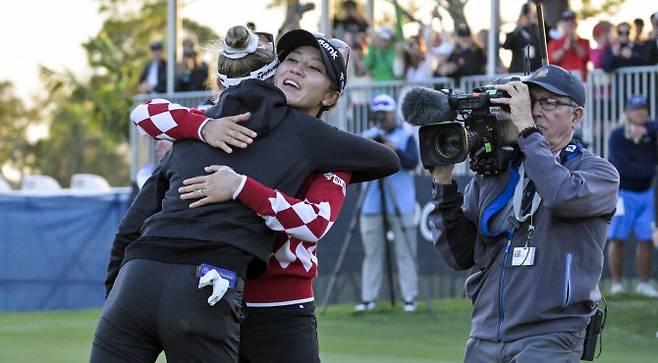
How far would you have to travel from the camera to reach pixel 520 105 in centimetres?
508

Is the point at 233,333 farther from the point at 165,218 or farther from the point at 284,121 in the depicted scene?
the point at 284,121

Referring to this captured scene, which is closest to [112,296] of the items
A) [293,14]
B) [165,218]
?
[165,218]

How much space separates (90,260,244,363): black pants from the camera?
4.30m

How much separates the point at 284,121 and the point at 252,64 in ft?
1.06

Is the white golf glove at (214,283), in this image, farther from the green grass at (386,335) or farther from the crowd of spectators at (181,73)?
the crowd of spectators at (181,73)

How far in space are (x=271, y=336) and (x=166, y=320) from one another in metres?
0.61

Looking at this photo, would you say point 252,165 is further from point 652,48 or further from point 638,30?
point 638,30

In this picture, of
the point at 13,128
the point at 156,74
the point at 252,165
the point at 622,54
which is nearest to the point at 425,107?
the point at 252,165

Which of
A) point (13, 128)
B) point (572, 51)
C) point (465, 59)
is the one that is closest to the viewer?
point (572, 51)

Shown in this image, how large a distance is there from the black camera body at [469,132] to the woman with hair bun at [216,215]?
16.8 inches

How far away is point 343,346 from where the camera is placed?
11.6m

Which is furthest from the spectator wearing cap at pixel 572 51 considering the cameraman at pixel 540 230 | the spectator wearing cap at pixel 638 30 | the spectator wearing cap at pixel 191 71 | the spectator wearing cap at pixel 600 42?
the cameraman at pixel 540 230

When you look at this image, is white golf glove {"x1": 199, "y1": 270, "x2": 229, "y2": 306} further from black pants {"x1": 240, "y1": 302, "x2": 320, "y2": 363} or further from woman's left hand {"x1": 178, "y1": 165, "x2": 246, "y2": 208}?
black pants {"x1": 240, "y1": 302, "x2": 320, "y2": 363}

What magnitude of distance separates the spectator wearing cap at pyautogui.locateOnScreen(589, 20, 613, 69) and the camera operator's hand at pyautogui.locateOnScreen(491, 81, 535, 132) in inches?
396
